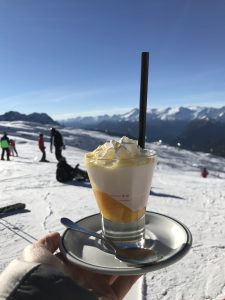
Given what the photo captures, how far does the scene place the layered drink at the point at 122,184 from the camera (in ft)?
6.95

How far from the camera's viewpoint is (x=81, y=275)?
2.15 m

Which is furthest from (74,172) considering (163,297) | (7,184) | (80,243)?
(80,243)

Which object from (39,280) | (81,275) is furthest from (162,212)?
(39,280)

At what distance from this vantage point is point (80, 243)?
91.0 inches

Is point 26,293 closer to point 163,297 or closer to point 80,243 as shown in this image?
point 80,243

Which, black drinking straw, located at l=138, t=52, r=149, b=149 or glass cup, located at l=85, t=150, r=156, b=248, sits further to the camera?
black drinking straw, located at l=138, t=52, r=149, b=149

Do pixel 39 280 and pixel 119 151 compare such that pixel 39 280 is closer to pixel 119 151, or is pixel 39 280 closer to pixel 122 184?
pixel 122 184

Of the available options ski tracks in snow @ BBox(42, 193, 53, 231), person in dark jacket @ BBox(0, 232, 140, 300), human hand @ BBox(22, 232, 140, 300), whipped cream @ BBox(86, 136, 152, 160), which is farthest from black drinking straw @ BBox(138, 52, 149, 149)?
ski tracks in snow @ BBox(42, 193, 53, 231)

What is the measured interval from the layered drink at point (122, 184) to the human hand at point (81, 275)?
25 cm

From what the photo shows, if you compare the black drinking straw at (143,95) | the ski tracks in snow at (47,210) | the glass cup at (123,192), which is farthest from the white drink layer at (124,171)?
the ski tracks in snow at (47,210)

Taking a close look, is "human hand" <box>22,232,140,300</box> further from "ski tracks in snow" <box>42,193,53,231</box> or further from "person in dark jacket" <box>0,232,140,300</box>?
"ski tracks in snow" <box>42,193,53,231</box>

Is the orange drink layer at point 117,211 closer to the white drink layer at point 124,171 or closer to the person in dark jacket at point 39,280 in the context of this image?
the white drink layer at point 124,171

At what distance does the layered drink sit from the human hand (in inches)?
9.7

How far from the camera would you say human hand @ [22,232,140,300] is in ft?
6.10
